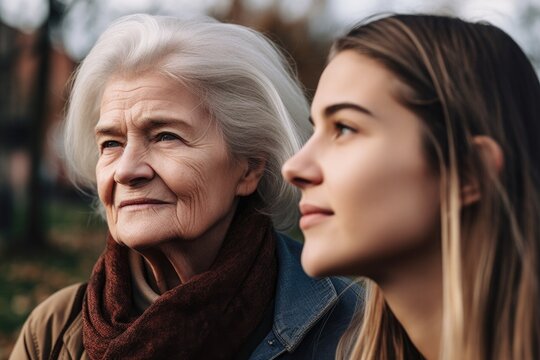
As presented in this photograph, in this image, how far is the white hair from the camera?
336 centimetres

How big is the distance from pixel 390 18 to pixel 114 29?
5.35 ft

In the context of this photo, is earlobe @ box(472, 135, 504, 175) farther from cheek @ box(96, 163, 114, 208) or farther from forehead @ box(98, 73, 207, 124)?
cheek @ box(96, 163, 114, 208)

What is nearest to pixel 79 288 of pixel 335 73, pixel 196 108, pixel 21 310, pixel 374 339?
pixel 196 108

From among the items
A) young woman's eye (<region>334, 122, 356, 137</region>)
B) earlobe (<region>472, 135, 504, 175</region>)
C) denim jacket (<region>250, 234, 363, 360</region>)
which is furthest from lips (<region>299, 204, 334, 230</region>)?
denim jacket (<region>250, 234, 363, 360</region>)

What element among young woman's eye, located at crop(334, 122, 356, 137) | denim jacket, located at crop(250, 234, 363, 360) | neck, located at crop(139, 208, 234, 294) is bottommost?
denim jacket, located at crop(250, 234, 363, 360)

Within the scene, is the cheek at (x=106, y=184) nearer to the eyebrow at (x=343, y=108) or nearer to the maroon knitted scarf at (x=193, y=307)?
the maroon knitted scarf at (x=193, y=307)

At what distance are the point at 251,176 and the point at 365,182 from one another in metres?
1.50

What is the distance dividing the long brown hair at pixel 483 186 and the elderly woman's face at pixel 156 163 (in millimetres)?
1316

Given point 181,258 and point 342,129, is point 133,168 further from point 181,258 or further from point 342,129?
point 342,129

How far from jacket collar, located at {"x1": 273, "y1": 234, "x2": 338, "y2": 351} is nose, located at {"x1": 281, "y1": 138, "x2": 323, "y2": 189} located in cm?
125

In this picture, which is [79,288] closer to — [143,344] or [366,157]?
[143,344]

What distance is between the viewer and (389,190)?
2088 millimetres

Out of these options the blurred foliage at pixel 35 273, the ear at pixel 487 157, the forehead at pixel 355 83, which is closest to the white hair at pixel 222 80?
the forehead at pixel 355 83

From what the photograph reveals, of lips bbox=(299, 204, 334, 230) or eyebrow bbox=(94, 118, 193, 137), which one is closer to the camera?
lips bbox=(299, 204, 334, 230)
